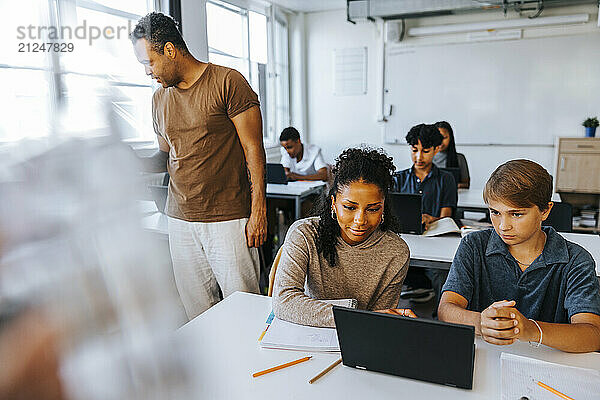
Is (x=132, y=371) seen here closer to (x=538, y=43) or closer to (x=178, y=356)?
(x=178, y=356)

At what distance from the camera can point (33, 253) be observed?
170 mm

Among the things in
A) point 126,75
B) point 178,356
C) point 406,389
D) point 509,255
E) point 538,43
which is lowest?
point 406,389

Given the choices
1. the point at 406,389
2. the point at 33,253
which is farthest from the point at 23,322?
the point at 406,389

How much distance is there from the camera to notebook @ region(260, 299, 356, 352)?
4.29 ft

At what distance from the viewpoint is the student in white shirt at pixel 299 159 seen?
192 inches

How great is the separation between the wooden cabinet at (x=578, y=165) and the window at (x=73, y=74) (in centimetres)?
561

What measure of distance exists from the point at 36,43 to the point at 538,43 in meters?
5.95

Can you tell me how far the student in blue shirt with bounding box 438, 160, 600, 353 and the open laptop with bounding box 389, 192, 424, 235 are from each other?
86 centimetres

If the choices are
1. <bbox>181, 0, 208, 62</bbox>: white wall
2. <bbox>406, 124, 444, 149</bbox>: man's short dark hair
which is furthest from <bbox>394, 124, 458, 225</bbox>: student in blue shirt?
<bbox>181, 0, 208, 62</bbox>: white wall

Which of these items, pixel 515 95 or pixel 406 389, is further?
pixel 515 95

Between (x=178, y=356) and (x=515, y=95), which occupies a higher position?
(x=515, y=95)

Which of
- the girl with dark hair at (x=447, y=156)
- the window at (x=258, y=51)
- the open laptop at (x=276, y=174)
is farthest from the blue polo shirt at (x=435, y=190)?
the window at (x=258, y=51)

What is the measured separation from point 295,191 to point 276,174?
0.50 meters

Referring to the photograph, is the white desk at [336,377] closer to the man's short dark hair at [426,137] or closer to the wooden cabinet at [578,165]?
the man's short dark hair at [426,137]
